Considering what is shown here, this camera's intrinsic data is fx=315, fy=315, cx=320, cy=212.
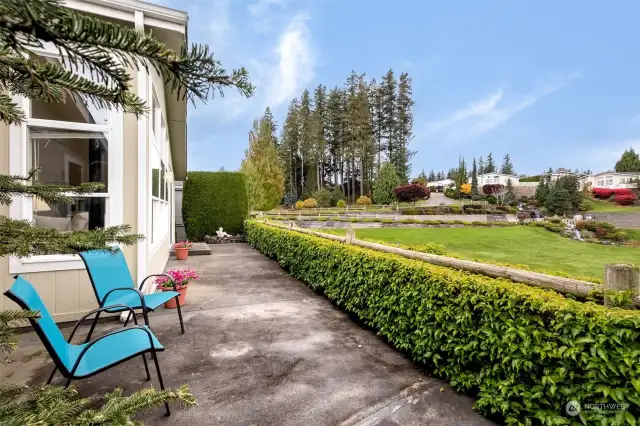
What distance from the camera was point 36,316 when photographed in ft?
3.38

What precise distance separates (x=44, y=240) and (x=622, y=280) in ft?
11.0

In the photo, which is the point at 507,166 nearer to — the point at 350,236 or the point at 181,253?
the point at 181,253

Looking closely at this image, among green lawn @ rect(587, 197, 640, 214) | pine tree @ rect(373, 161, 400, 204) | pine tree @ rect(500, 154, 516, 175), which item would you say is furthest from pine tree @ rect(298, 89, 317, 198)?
pine tree @ rect(500, 154, 516, 175)

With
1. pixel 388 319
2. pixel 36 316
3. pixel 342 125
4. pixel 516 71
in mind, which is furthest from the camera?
pixel 342 125

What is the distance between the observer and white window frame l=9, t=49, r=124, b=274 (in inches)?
148

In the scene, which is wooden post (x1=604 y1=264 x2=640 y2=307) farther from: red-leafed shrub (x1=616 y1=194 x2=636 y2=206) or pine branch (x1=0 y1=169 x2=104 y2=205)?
red-leafed shrub (x1=616 y1=194 x2=636 y2=206)

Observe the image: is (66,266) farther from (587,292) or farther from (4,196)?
(587,292)

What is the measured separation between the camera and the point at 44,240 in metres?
1.26

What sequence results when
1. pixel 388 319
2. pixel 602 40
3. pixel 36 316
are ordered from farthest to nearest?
1. pixel 602 40
2. pixel 388 319
3. pixel 36 316

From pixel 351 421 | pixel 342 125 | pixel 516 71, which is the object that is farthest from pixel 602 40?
pixel 342 125

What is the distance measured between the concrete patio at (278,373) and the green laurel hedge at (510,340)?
0.25 meters

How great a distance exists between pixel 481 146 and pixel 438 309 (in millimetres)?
82535

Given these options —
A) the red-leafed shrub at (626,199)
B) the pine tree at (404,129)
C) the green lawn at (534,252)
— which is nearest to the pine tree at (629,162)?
the red-leafed shrub at (626,199)

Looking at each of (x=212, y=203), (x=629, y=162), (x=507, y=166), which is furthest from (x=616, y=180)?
(x=212, y=203)
